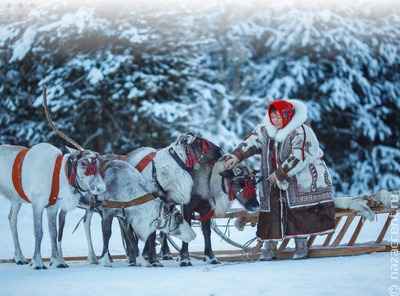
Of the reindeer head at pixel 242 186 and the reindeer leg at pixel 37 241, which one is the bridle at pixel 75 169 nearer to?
the reindeer leg at pixel 37 241

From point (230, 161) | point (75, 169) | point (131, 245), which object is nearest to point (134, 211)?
point (131, 245)

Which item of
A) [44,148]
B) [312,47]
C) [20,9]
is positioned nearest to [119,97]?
[20,9]

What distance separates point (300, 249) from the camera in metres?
6.49

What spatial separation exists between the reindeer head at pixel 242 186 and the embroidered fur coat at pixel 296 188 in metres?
0.16

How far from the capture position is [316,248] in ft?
21.8

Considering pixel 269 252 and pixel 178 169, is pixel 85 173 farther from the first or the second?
pixel 269 252

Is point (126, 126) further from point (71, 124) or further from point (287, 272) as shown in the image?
point (287, 272)

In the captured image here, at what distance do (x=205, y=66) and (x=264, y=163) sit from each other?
8647mm

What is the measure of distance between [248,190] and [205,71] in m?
8.80

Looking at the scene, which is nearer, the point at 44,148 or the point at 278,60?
the point at 44,148

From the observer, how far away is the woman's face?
6434 millimetres

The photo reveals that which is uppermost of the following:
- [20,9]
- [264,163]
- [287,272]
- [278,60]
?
[20,9]

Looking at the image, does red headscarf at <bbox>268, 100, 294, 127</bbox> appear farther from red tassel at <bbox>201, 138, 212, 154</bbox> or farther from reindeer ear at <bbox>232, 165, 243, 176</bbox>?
red tassel at <bbox>201, 138, 212, 154</bbox>

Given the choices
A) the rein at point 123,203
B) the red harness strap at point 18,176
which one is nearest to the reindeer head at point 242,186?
the rein at point 123,203
